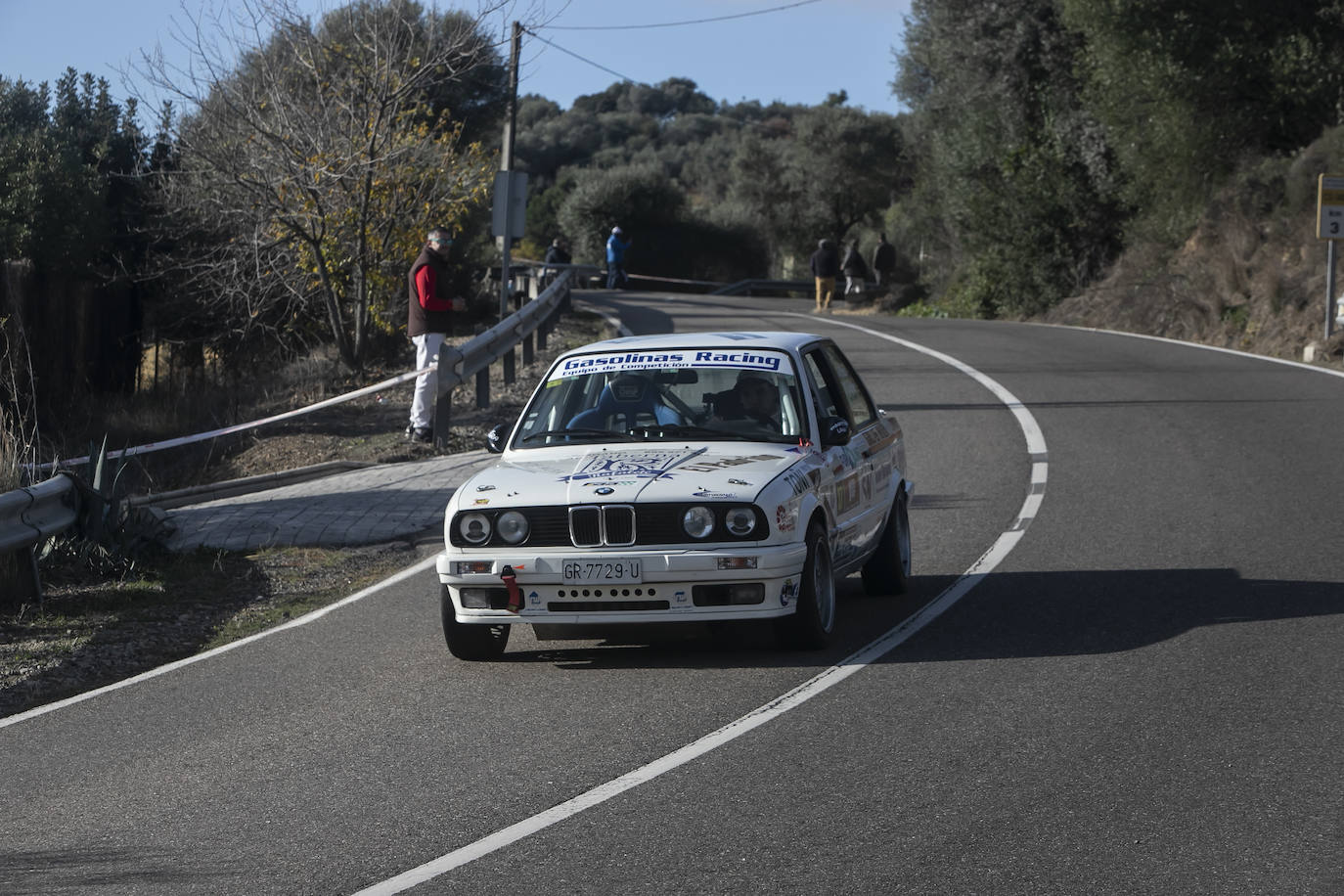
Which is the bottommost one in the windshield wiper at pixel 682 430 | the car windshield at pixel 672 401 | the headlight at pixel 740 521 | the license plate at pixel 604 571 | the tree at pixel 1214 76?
the license plate at pixel 604 571

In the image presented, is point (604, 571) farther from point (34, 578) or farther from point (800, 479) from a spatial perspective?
point (34, 578)

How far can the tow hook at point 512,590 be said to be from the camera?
765cm

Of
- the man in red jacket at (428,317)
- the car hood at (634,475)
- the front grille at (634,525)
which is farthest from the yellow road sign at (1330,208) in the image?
the front grille at (634,525)

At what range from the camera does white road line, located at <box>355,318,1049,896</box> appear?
5.16 meters

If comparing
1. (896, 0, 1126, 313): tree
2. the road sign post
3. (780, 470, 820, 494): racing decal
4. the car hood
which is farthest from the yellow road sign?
(780, 470, 820, 494): racing decal

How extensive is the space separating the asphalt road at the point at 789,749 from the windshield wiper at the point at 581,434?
1.07 m

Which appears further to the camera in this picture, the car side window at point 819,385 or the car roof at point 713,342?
the car roof at point 713,342

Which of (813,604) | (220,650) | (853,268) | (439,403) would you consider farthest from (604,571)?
(853,268)

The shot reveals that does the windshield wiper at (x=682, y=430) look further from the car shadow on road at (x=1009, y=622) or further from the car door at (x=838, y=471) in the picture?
the car shadow on road at (x=1009, y=622)

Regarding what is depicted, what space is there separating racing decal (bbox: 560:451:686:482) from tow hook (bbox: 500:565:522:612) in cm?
53

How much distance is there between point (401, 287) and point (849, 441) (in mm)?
16322

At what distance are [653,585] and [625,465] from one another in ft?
2.47

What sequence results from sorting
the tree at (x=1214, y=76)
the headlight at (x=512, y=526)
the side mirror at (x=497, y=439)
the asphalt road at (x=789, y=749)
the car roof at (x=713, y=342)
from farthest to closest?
the tree at (x=1214, y=76) < the car roof at (x=713, y=342) < the side mirror at (x=497, y=439) < the headlight at (x=512, y=526) < the asphalt road at (x=789, y=749)

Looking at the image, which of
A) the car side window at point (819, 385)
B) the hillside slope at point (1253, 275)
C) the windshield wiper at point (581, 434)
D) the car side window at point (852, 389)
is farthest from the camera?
the hillside slope at point (1253, 275)
